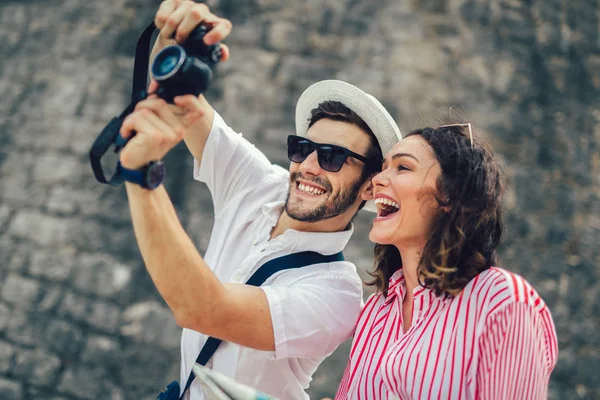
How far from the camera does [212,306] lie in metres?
1.71

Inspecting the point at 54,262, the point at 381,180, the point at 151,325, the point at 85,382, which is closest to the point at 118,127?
the point at 381,180

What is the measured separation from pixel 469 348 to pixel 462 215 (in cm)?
41

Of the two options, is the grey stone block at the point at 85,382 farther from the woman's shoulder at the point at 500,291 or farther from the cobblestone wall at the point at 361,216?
the woman's shoulder at the point at 500,291

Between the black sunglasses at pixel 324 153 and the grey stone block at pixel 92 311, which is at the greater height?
the black sunglasses at pixel 324 153

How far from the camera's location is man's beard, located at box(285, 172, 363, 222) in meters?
2.18

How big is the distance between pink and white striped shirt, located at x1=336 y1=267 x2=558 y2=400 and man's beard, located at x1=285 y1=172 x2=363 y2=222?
17.8 inches

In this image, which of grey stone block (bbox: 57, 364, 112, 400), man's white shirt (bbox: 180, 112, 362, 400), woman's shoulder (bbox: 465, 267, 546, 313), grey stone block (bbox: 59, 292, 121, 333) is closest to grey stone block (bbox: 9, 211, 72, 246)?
grey stone block (bbox: 59, 292, 121, 333)

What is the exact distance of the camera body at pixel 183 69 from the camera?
1.52 meters

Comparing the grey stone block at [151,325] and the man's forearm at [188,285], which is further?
the grey stone block at [151,325]

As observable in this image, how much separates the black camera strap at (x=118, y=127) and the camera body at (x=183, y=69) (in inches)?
A: 3.8

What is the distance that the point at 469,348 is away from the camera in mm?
1615

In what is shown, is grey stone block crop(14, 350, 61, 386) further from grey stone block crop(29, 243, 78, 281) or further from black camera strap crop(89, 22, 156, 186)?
black camera strap crop(89, 22, 156, 186)

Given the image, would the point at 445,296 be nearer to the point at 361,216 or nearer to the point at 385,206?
the point at 385,206

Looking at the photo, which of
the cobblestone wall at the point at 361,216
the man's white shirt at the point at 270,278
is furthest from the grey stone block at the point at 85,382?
the man's white shirt at the point at 270,278
